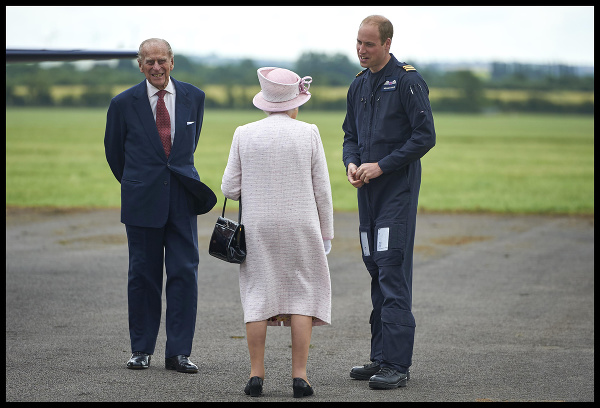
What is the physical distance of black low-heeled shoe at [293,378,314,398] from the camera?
5.06 metres

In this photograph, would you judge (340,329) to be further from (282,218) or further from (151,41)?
(151,41)

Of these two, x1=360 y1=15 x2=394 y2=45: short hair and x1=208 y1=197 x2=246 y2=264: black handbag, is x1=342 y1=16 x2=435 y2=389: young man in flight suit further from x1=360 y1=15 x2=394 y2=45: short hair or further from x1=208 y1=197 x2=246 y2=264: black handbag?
x1=208 y1=197 x2=246 y2=264: black handbag

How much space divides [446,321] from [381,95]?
2.73 metres

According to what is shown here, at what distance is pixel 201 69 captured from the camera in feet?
391

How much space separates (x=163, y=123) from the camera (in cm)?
598

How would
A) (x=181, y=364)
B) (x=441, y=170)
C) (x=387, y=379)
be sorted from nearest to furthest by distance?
(x=387, y=379) < (x=181, y=364) < (x=441, y=170)

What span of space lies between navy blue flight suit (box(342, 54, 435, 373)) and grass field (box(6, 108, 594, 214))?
1269 cm

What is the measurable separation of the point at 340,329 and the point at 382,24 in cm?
278

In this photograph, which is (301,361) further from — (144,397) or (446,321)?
(446,321)

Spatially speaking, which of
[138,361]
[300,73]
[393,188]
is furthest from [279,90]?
[300,73]

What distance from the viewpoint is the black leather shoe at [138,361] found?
5.80 meters

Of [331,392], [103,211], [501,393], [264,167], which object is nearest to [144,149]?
Answer: [264,167]

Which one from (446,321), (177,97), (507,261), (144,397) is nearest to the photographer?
(144,397)

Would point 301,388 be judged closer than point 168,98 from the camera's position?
Yes
